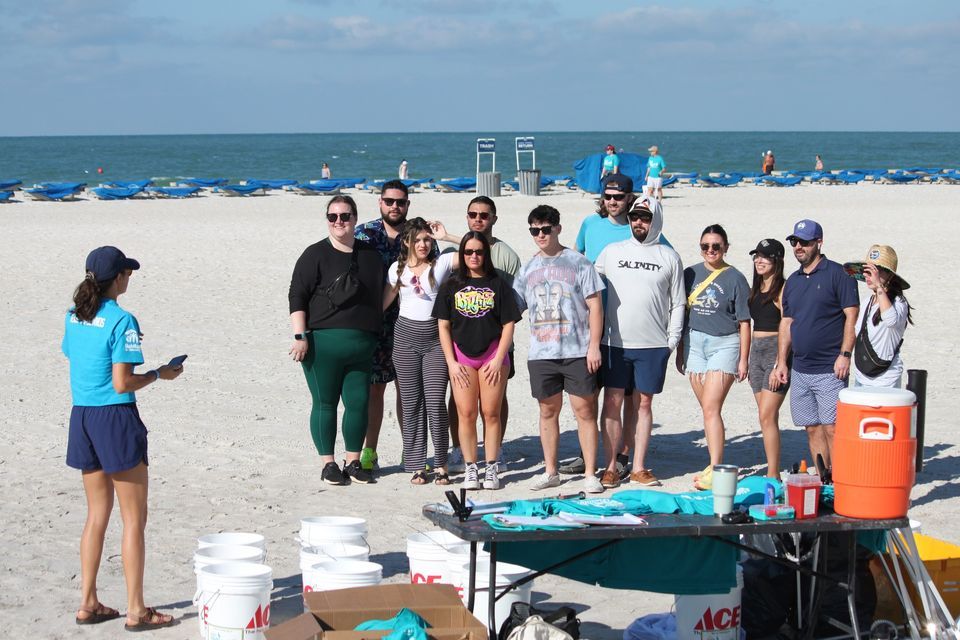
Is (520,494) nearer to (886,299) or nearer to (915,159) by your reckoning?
(886,299)

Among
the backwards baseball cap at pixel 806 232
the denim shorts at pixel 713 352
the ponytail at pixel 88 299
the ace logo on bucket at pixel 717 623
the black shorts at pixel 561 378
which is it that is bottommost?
the ace logo on bucket at pixel 717 623

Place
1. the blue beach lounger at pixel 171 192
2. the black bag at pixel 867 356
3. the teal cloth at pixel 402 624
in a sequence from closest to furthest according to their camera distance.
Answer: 1. the teal cloth at pixel 402 624
2. the black bag at pixel 867 356
3. the blue beach lounger at pixel 171 192

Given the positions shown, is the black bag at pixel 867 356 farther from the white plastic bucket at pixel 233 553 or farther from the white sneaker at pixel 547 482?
the white plastic bucket at pixel 233 553

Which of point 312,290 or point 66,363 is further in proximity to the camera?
point 66,363

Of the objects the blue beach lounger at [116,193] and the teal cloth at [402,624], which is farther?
the blue beach lounger at [116,193]

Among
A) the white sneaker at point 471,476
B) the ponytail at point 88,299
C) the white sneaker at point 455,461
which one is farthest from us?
the white sneaker at point 455,461

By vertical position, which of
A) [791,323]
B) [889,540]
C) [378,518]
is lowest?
[378,518]

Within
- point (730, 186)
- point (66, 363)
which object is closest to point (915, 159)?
point (730, 186)

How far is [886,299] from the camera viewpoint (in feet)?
22.2

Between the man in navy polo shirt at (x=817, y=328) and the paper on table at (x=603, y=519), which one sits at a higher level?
the man in navy polo shirt at (x=817, y=328)

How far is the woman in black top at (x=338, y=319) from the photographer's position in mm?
7465

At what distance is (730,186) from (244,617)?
37003 mm

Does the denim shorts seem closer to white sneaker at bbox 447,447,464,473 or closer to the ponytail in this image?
white sneaker at bbox 447,447,464,473

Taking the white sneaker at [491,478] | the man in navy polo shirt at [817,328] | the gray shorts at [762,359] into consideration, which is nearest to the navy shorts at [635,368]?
the gray shorts at [762,359]
